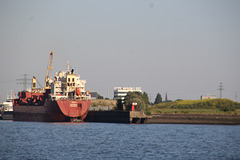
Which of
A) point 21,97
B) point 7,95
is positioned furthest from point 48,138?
point 7,95

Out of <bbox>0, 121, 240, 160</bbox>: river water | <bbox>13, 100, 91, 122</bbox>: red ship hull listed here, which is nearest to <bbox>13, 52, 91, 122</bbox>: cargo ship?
<bbox>13, 100, 91, 122</bbox>: red ship hull

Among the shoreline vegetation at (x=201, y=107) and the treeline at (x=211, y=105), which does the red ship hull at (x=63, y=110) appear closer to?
the shoreline vegetation at (x=201, y=107)

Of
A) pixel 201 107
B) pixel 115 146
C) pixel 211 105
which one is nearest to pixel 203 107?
pixel 201 107

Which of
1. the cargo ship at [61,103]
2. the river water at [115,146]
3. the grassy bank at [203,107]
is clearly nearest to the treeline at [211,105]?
the grassy bank at [203,107]

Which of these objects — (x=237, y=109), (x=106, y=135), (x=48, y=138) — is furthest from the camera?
(x=237, y=109)

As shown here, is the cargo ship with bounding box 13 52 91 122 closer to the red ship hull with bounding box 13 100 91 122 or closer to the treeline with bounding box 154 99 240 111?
the red ship hull with bounding box 13 100 91 122

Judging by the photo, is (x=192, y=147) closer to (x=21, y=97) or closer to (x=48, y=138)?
(x=48, y=138)

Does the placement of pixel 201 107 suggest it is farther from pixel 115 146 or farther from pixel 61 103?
pixel 115 146

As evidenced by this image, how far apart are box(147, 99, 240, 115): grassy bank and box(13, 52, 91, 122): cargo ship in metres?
24.6

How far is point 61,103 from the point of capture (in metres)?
113

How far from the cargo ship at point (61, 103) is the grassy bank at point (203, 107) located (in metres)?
24.6

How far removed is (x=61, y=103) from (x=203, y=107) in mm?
53266

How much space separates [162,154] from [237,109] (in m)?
88.3

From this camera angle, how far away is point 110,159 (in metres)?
53.9
